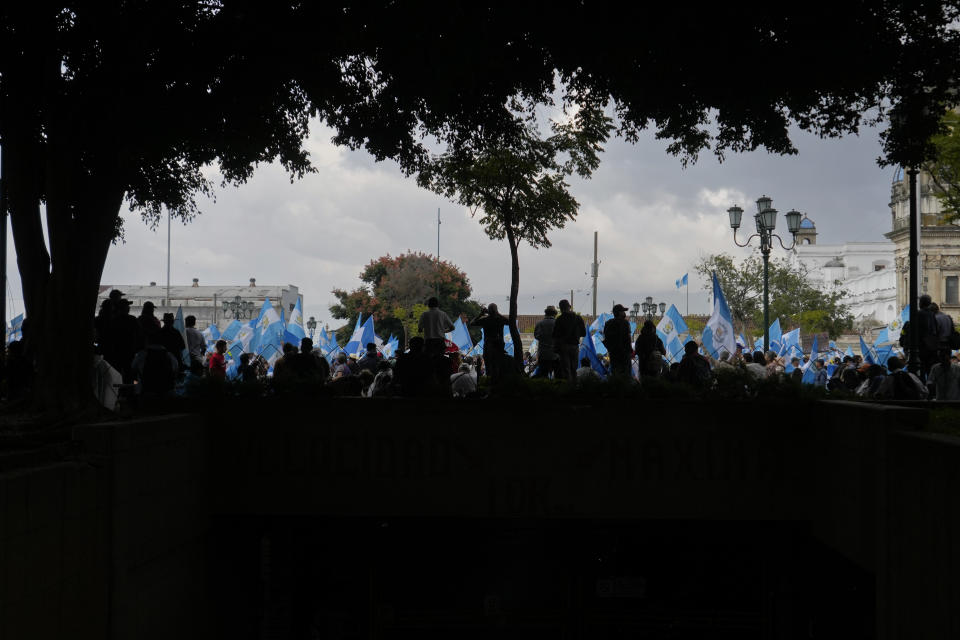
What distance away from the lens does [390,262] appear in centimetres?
7694

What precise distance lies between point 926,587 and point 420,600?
6976mm

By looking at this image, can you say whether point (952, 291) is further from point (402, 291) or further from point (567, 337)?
point (567, 337)

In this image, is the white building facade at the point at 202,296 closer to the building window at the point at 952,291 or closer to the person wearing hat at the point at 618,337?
the building window at the point at 952,291

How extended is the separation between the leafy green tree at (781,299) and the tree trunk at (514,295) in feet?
194

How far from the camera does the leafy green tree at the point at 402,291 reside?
7544cm

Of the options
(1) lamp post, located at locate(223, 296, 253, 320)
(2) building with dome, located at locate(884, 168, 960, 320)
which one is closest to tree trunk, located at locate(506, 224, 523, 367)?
(1) lamp post, located at locate(223, 296, 253, 320)

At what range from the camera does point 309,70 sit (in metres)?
12.2

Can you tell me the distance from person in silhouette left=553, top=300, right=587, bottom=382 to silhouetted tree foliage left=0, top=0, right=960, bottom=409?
3.41m

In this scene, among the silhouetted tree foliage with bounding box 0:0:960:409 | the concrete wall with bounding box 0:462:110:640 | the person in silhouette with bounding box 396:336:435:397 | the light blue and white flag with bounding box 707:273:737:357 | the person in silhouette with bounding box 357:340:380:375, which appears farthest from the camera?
the light blue and white flag with bounding box 707:273:737:357

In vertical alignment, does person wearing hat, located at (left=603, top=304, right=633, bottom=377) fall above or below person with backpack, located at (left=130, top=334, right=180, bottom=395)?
above

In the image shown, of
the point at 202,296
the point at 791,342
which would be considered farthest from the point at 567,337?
the point at 202,296

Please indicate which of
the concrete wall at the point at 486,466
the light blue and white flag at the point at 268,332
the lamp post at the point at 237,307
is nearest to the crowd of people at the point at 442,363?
the concrete wall at the point at 486,466

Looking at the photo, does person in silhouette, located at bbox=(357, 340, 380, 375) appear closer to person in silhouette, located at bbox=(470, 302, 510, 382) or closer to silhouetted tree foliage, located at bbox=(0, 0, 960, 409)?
person in silhouette, located at bbox=(470, 302, 510, 382)

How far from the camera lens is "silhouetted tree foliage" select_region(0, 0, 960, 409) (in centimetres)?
1074
